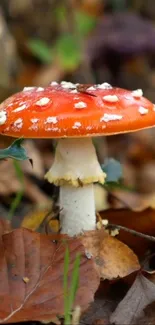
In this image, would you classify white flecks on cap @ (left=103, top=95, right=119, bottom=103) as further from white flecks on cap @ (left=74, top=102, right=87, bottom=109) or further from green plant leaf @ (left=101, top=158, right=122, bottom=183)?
green plant leaf @ (left=101, top=158, right=122, bottom=183)

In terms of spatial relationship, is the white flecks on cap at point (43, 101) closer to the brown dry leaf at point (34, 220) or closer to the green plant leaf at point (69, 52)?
the brown dry leaf at point (34, 220)

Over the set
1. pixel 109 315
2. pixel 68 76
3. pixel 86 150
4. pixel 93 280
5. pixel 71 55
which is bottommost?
pixel 68 76

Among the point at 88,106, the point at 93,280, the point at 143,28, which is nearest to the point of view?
the point at 93,280

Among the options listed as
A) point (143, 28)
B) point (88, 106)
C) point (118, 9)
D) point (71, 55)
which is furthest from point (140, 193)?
point (118, 9)

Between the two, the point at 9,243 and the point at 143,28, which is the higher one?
the point at 9,243

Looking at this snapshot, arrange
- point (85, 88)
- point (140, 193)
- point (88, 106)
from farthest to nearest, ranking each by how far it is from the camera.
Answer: point (140, 193), point (85, 88), point (88, 106)

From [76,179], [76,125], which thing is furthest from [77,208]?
[76,125]

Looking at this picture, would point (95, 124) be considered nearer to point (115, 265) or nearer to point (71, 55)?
point (115, 265)
